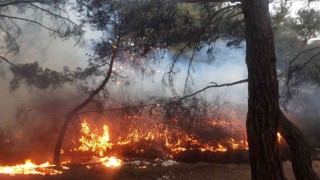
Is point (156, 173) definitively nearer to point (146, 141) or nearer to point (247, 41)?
point (247, 41)

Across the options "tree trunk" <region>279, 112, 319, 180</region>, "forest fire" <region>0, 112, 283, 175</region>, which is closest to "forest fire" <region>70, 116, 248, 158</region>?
"forest fire" <region>0, 112, 283, 175</region>

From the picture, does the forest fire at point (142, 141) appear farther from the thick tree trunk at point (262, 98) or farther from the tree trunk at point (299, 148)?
the thick tree trunk at point (262, 98)

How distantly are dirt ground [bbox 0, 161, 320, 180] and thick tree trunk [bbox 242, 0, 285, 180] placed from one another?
545 cm

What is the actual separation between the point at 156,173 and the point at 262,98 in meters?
6.47

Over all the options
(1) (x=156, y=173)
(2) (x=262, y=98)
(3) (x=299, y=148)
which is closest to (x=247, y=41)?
(2) (x=262, y=98)

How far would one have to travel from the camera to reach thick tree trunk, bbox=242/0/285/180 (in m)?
6.46

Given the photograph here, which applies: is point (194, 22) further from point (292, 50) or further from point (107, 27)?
point (292, 50)

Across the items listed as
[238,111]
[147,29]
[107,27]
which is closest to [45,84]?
[107,27]

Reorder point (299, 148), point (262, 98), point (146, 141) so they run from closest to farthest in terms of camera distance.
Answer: point (262, 98) < point (299, 148) < point (146, 141)

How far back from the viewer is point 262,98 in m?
6.60

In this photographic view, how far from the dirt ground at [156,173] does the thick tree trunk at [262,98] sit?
5.45 m

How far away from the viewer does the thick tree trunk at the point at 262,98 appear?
6.46m

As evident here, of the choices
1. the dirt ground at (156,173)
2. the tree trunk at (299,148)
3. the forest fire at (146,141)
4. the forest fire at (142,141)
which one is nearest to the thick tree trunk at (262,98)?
the tree trunk at (299,148)

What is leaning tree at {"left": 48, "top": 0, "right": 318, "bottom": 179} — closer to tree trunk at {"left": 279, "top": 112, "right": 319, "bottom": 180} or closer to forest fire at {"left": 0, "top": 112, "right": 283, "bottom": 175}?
tree trunk at {"left": 279, "top": 112, "right": 319, "bottom": 180}
